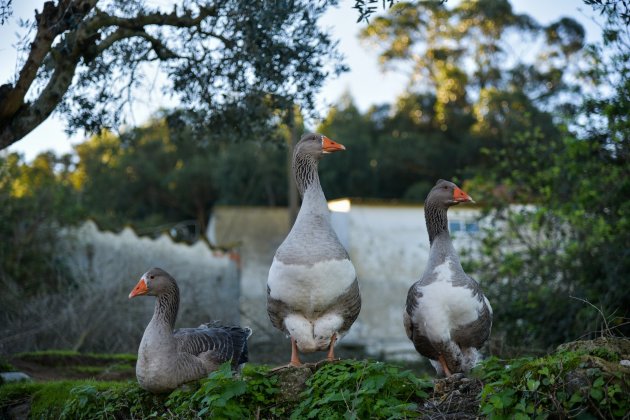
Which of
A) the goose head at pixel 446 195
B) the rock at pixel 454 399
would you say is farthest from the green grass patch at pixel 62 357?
the rock at pixel 454 399

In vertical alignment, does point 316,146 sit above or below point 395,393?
above

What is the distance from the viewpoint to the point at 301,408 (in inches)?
240

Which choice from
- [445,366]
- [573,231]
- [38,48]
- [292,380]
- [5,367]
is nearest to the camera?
[292,380]

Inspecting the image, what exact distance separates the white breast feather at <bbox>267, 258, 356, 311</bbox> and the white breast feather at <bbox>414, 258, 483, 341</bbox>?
0.79 meters

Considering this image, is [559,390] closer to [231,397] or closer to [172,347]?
[231,397]

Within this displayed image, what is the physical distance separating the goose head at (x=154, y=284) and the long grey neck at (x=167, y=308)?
0.05 meters

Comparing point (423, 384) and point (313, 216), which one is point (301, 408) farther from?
point (313, 216)

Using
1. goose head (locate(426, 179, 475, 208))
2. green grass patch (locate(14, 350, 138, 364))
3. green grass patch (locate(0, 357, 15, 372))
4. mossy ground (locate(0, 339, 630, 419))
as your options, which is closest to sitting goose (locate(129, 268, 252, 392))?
mossy ground (locate(0, 339, 630, 419))

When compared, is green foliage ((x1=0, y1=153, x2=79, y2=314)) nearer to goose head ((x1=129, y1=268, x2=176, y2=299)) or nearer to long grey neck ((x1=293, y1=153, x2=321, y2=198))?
goose head ((x1=129, y1=268, x2=176, y2=299))

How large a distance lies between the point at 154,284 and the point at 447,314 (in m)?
2.98

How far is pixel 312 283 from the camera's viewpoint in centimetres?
652

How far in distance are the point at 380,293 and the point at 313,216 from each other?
16.5 metres

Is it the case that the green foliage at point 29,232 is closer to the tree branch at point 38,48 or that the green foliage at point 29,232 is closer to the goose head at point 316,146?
the tree branch at point 38,48

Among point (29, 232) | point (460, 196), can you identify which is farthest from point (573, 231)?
point (29, 232)
